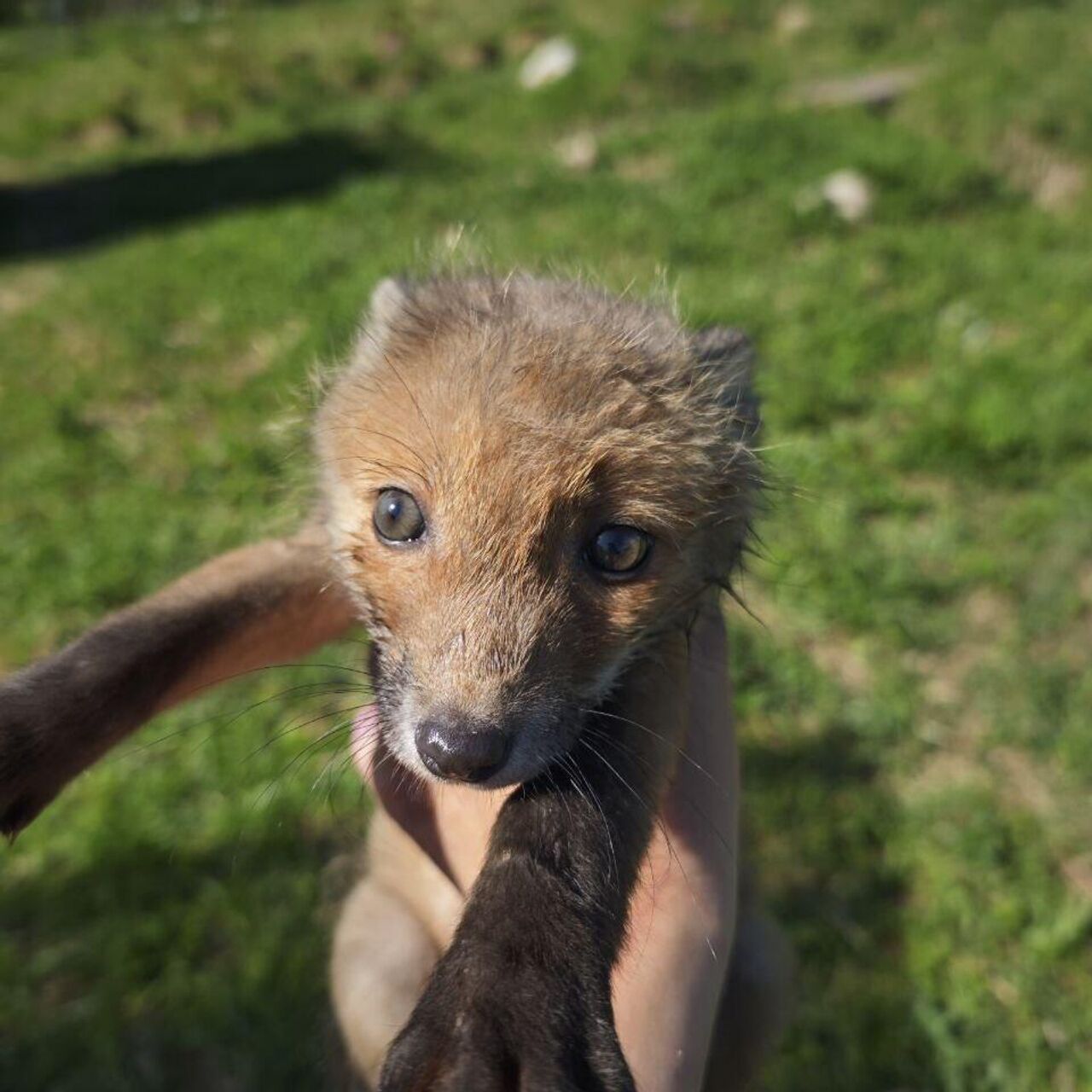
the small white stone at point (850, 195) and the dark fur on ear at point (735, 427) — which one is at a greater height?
the dark fur on ear at point (735, 427)

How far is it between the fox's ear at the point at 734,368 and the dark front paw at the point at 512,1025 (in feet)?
4.64

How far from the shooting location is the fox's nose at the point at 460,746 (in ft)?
5.77

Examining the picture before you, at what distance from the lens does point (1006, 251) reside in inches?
298

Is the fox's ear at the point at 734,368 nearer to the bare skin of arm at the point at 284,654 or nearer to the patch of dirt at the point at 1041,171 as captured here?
the bare skin of arm at the point at 284,654

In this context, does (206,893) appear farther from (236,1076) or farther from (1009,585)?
(1009,585)

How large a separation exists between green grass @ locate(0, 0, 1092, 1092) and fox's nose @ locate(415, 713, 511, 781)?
836 mm

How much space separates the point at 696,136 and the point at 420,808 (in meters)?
8.78

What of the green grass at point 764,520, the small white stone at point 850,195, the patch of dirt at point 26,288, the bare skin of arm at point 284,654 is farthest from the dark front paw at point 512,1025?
the patch of dirt at point 26,288

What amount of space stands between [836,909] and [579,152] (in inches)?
331

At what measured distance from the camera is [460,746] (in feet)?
5.76

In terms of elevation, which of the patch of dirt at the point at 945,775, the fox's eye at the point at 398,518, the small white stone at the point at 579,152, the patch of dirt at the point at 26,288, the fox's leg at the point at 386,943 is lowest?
the patch of dirt at the point at 945,775

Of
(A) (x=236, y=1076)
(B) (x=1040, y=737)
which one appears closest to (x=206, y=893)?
(A) (x=236, y=1076)

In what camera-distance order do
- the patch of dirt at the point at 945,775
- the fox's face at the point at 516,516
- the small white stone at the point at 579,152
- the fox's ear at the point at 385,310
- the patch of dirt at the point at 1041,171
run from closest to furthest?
1. the fox's face at the point at 516,516
2. the fox's ear at the point at 385,310
3. the patch of dirt at the point at 945,775
4. the patch of dirt at the point at 1041,171
5. the small white stone at the point at 579,152

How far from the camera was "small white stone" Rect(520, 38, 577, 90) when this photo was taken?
12148 millimetres
